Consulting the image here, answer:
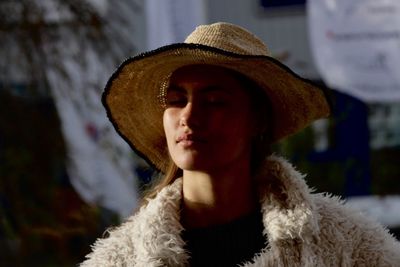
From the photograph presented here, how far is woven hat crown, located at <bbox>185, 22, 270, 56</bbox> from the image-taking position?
2717mm

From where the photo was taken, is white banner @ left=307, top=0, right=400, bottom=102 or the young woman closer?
the young woman

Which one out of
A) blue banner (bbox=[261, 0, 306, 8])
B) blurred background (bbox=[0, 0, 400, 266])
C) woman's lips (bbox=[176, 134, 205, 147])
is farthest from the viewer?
blue banner (bbox=[261, 0, 306, 8])

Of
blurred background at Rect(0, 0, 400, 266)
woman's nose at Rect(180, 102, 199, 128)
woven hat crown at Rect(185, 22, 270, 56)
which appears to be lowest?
blurred background at Rect(0, 0, 400, 266)

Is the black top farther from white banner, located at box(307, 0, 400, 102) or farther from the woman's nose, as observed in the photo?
white banner, located at box(307, 0, 400, 102)

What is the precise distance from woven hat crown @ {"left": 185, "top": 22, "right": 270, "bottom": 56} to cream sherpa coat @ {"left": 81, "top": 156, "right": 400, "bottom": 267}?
340 mm

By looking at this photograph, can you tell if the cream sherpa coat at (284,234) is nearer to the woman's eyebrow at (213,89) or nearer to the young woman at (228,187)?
the young woman at (228,187)

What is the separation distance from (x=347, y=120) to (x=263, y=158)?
256 inches

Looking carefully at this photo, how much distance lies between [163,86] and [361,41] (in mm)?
4828

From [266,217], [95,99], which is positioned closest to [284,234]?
[266,217]

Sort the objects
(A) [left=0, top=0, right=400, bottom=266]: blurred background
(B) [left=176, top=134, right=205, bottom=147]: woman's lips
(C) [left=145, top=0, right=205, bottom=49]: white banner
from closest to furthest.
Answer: (B) [left=176, top=134, right=205, bottom=147]: woman's lips
(C) [left=145, top=0, right=205, bottom=49]: white banner
(A) [left=0, top=0, right=400, bottom=266]: blurred background

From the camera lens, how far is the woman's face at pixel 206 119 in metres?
2.65

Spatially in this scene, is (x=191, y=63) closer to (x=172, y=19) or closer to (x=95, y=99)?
(x=172, y=19)

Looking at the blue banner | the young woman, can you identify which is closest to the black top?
the young woman

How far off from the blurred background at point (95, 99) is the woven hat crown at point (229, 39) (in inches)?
167
